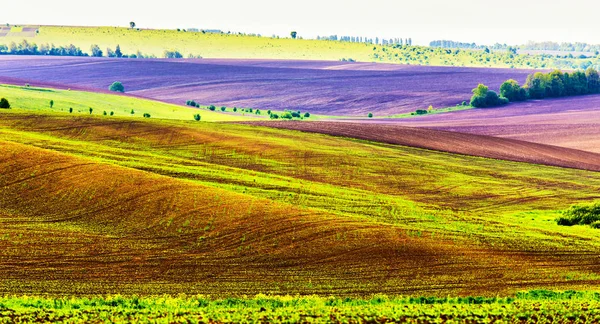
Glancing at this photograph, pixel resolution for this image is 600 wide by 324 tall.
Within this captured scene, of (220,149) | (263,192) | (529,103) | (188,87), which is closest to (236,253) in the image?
(263,192)

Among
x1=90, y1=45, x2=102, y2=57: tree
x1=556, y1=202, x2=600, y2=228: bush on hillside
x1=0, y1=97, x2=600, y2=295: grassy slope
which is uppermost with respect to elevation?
x1=90, y1=45, x2=102, y2=57: tree

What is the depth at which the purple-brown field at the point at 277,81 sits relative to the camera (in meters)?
116

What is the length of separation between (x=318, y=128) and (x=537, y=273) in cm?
4017

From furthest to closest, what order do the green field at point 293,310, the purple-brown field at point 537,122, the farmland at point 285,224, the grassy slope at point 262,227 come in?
the purple-brown field at point 537,122 → the grassy slope at point 262,227 → the farmland at point 285,224 → the green field at point 293,310

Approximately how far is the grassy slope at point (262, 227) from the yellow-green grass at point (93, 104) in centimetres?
2705

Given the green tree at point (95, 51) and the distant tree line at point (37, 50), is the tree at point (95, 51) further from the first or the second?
the distant tree line at point (37, 50)

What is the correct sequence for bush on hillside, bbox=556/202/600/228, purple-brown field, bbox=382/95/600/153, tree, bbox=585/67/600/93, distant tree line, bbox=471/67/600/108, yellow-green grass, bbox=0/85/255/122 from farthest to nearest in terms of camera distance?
tree, bbox=585/67/600/93
distant tree line, bbox=471/67/600/108
purple-brown field, bbox=382/95/600/153
yellow-green grass, bbox=0/85/255/122
bush on hillside, bbox=556/202/600/228

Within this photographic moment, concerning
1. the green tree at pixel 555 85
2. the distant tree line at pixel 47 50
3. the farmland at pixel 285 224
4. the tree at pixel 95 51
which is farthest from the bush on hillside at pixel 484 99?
the distant tree line at pixel 47 50

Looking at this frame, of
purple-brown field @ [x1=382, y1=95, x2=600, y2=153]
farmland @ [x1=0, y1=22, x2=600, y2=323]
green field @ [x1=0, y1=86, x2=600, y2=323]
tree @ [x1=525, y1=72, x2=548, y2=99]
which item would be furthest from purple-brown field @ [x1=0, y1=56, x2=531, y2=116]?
green field @ [x1=0, y1=86, x2=600, y2=323]

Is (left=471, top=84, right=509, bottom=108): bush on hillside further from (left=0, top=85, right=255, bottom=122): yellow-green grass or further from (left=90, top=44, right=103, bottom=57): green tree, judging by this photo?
(left=90, top=44, right=103, bottom=57): green tree

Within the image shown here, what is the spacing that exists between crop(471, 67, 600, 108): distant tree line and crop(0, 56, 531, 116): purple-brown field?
4.89m

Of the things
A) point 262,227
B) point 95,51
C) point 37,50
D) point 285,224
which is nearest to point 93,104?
point 285,224

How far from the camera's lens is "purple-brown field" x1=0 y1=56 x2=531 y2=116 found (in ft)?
381

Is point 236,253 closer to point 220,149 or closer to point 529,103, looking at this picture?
point 220,149
